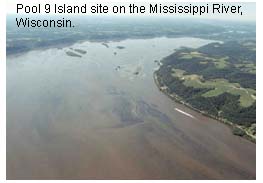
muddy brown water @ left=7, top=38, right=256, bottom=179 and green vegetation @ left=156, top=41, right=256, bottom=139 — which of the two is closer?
muddy brown water @ left=7, top=38, right=256, bottom=179

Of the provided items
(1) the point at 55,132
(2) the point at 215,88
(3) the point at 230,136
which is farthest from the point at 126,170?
(2) the point at 215,88

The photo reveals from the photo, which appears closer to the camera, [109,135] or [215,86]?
[109,135]

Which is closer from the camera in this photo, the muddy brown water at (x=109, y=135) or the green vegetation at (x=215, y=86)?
the muddy brown water at (x=109, y=135)

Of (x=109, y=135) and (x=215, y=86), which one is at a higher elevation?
(x=215, y=86)

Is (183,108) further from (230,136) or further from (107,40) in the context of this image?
(107,40)
